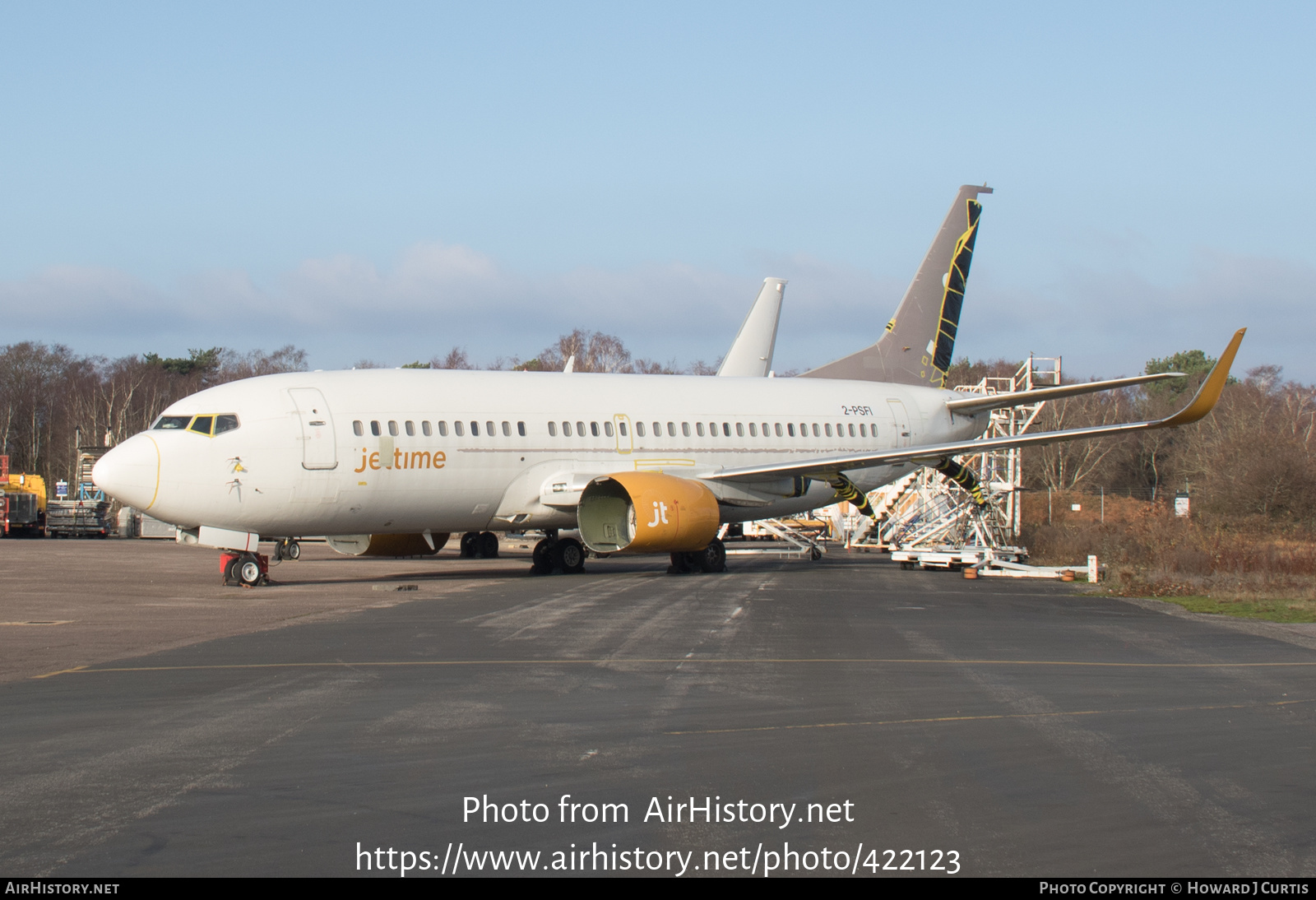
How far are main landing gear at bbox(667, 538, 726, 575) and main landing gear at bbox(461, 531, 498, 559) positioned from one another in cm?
782

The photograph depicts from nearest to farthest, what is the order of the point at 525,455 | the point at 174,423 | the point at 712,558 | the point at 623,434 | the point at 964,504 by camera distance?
the point at 174,423 → the point at 525,455 → the point at 623,434 → the point at 712,558 → the point at 964,504

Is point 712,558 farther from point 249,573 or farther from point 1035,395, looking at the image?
point 249,573

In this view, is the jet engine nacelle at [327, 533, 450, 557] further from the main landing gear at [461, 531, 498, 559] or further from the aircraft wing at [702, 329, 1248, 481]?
the aircraft wing at [702, 329, 1248, 481]

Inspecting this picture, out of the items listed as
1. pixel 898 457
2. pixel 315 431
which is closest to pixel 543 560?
pixel 315 431

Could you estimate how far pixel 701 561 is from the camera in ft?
87.8

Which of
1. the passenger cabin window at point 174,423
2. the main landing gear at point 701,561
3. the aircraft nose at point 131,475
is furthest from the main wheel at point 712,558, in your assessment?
the aircraft nose at point 131,475

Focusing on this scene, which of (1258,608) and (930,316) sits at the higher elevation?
(930,316)

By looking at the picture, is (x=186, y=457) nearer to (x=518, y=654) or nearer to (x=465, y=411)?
(x=465, y=411)

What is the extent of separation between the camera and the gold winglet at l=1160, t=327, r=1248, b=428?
2094cm

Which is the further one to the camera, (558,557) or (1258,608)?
(558,557)

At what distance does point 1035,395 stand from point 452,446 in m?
12.9

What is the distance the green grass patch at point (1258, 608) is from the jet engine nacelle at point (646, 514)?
8.89m

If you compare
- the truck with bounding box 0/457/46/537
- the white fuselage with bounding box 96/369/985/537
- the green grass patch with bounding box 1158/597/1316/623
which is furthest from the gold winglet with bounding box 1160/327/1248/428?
the truck with bounding box 0/457/46/537

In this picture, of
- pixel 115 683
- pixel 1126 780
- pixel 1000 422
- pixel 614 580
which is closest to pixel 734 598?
pixel 614 580
